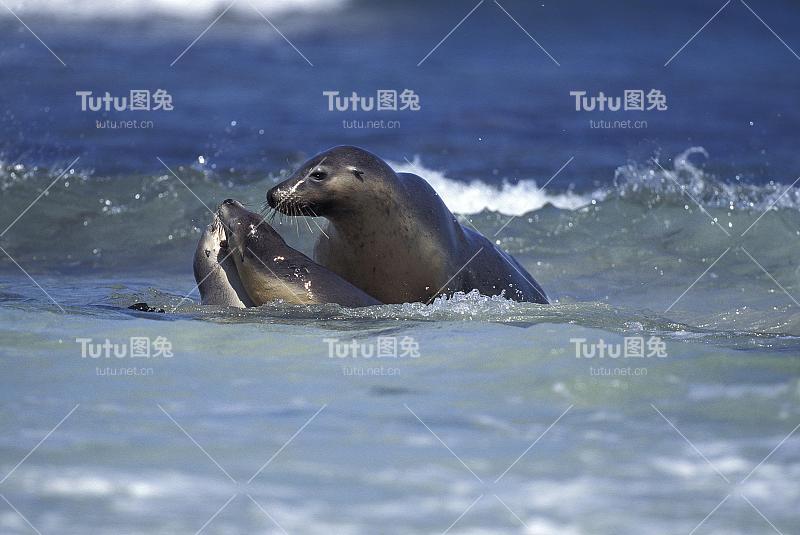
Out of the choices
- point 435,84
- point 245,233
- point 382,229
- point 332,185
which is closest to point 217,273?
point 245,233

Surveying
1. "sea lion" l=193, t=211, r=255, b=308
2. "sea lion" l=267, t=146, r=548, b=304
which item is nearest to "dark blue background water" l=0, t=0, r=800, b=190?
"sea lion" l=267, t=146, r=548, b=304

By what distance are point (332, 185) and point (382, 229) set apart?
0.46 metres

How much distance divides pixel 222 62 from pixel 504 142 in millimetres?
5424

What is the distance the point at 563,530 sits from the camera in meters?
4.52

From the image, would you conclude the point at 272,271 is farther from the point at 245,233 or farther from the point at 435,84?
the point at 435,84

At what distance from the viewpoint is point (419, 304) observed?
8250 millimetres

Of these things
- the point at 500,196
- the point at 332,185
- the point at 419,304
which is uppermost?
the point at 500,196

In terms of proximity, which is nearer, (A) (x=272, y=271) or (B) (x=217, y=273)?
(A) (x=272, y=271)

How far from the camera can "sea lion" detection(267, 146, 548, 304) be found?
8.38 metres

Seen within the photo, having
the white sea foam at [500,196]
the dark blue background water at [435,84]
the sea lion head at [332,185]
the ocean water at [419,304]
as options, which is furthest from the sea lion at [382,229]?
the dark blue background water at [435,84]

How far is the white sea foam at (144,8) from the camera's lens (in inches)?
864

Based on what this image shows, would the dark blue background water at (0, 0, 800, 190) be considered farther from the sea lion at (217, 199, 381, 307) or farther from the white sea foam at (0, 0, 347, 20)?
the sea lion at (217, 199, 381, 307)

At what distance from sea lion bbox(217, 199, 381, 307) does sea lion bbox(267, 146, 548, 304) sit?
237 millimetres

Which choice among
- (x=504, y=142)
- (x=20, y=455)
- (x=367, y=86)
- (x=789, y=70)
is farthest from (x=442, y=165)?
(x=20, y=455)
